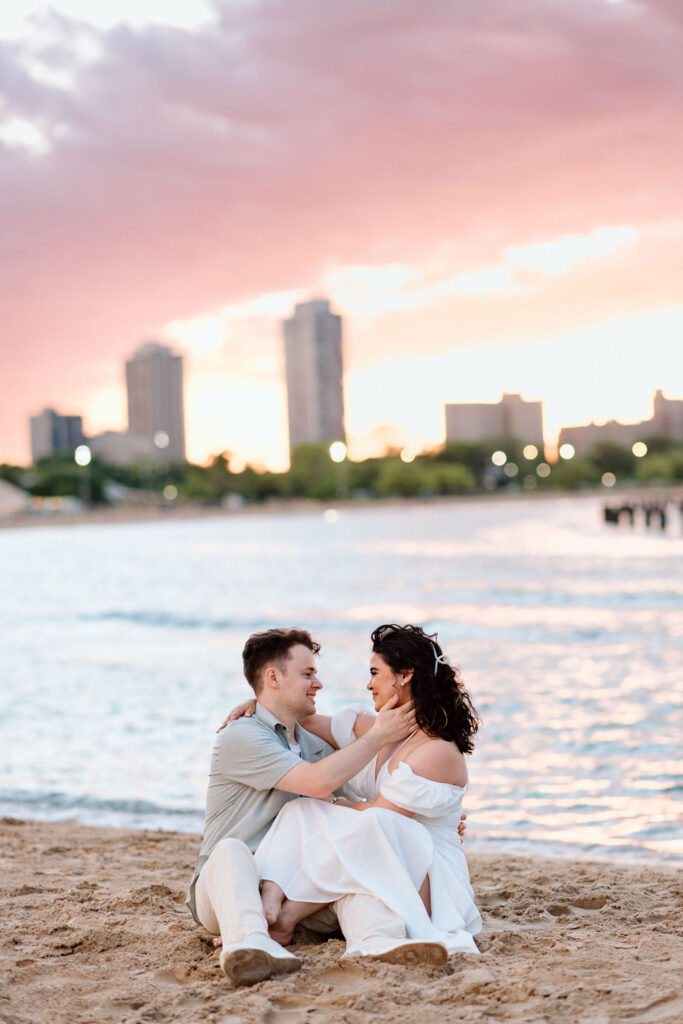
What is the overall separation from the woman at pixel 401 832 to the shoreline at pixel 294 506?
358 ft

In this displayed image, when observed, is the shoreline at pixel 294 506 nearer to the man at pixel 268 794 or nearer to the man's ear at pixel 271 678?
the man at pixel 268 794

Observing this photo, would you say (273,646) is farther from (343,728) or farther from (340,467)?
(340,467)

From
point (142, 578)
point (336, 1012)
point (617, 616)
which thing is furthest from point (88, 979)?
point (142, 578)

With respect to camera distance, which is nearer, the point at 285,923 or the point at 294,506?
the point at 285,923

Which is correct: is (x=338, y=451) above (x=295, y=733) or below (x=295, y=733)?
above

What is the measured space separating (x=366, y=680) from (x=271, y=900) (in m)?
8.72

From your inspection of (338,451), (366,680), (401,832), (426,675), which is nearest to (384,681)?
(426,675)

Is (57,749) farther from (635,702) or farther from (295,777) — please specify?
(295,777)

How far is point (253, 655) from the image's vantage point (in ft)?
13.4

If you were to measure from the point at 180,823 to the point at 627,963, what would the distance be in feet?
12.6

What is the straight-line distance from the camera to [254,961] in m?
3.60

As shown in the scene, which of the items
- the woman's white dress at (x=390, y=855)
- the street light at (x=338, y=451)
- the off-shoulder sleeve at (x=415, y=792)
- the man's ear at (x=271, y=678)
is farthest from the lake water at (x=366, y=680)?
the street light at (x=338, y=451)

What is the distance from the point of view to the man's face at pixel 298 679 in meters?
4.01

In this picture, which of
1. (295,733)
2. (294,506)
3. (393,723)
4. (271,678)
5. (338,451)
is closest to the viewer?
(393,723)
